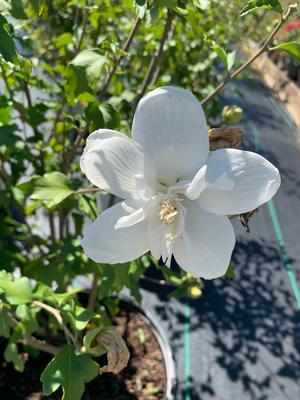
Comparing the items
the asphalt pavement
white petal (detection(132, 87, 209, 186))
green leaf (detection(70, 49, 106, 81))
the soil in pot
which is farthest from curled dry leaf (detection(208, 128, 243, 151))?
the asphalt pavement

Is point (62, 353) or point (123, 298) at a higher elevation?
point (62, 353)

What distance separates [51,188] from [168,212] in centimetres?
44

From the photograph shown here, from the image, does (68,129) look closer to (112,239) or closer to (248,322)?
(112,239)

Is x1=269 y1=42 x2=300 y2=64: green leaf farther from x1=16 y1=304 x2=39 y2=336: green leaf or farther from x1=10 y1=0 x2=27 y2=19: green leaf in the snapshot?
x1=16 y1=304 x2=39 y2=336: green leaf

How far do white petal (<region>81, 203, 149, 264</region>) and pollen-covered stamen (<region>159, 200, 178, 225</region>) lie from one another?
0.17ft

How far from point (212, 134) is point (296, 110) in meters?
5.02

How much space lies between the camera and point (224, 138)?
657mm

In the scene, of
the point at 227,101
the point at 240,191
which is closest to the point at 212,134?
the point at 240,191

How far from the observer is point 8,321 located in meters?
0.99

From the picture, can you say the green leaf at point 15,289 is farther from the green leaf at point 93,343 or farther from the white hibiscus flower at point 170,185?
the white hibiscus flower at point 170,185

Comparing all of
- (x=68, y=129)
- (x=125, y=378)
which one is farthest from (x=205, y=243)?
(x=125, y=378)

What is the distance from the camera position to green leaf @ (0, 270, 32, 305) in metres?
0.91

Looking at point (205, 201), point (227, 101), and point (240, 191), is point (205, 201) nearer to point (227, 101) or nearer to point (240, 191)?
point (240, 191)

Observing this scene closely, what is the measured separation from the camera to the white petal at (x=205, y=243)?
0.61 metres
